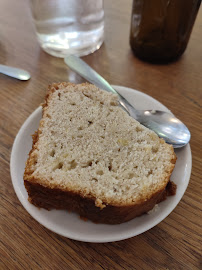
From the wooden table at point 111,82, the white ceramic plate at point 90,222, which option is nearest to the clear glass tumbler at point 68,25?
the wooden table at point 111,82

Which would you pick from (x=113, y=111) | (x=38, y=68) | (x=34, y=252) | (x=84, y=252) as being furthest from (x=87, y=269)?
(x=38, y=68)

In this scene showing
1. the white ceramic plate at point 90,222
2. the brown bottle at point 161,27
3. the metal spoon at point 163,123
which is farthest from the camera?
the brown bottle at point 161,27

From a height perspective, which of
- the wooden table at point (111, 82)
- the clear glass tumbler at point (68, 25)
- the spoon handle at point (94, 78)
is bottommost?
the wooden table at point (111, 82)

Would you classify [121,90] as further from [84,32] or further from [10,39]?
[10,39]

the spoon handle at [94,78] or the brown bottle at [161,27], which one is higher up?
the brown bottle at [161,27]

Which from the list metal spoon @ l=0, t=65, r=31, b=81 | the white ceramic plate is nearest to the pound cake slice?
the white ceramic plate

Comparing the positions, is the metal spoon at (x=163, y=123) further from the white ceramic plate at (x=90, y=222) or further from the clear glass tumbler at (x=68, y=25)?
the clear glass tumbler at (x=68, y=25)

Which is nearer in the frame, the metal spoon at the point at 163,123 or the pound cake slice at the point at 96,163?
the pound cake slice at the point at 96,163
